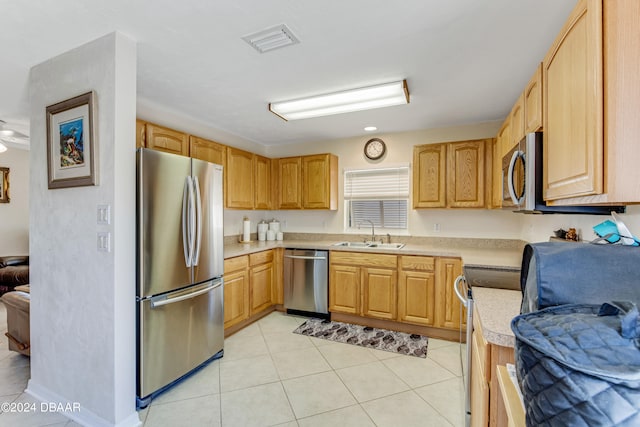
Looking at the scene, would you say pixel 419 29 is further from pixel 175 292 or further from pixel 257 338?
pixel 257 338

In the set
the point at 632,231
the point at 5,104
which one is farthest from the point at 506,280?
the point at 5,104

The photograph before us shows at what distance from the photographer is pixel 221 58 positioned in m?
2.04

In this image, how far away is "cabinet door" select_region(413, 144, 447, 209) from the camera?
3.42 metres

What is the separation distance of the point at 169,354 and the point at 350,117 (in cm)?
278

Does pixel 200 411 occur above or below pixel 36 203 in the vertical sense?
below

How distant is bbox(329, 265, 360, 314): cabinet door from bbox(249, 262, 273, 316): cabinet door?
804mm

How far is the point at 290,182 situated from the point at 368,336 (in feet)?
7.43

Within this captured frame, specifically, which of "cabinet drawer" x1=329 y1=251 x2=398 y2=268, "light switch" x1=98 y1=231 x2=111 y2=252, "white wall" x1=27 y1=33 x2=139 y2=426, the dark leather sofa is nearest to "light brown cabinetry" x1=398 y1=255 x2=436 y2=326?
"cabinet drawer" x1=329 y1=251 x2=398 y2=268

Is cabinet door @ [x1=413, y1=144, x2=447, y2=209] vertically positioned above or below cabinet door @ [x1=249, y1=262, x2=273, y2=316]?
above

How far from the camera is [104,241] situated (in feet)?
5.81

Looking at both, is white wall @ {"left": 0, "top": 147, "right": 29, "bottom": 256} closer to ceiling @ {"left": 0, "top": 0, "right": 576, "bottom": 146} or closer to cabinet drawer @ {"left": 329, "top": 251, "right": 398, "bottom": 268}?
ceiling @ {"left": 0, "top": 0, "right": 576, "bottom": 146}

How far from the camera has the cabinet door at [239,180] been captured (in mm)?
3546

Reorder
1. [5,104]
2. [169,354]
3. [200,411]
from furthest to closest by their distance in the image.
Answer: [5,104] → [169,354] → [200,411]

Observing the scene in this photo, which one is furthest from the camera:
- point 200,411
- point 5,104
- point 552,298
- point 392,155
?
point 392,155
